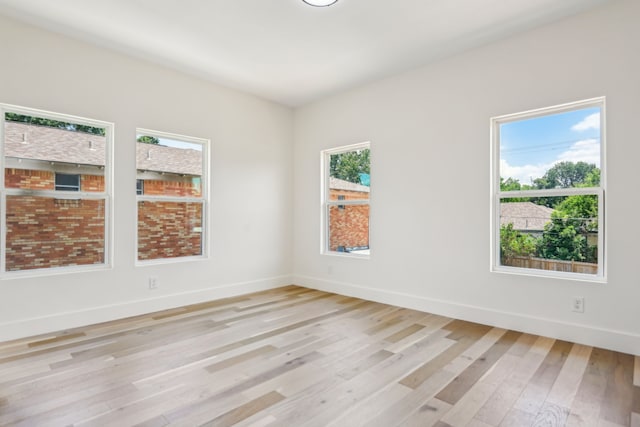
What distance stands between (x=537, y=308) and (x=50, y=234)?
472cm

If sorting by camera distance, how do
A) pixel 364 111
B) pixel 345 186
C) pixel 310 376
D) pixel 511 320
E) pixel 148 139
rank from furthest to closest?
pixel 345 186 < pixel 364 111 < pixel 148 139 < pixel 511 320 < pixel 310 376

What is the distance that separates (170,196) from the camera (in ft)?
14.0

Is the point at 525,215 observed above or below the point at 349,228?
above

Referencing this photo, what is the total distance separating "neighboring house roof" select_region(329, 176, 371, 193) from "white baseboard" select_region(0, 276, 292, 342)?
5.85 feet

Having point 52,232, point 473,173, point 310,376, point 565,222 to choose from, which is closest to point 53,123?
point 52,232

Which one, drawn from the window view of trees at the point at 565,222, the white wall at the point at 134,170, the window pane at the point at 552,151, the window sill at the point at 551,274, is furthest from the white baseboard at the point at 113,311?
the window pane at the point at 552,151

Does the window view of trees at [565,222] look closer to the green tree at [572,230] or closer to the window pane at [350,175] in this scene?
the green tree at [572,230]

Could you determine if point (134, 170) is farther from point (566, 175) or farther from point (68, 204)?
point (566, 175)

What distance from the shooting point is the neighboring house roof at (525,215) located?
332 centimetres

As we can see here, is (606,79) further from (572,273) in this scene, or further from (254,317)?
(254,317)

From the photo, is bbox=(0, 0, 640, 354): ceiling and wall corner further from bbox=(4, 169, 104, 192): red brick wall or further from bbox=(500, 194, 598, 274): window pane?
bbox=(4, 169, 104, 192): red brick wall

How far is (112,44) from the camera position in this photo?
359 cm

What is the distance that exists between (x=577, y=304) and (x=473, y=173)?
1.50 m

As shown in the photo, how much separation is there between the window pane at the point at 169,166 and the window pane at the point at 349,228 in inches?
76.5
